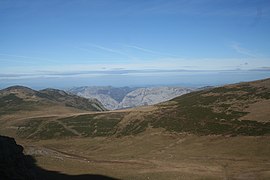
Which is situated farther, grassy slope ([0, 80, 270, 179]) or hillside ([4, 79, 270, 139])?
hillside ([4, 79, 270, 139])

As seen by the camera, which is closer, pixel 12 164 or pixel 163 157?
pixel 12 164

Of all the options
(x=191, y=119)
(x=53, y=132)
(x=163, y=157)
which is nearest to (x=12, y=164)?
(x=163, y=157)

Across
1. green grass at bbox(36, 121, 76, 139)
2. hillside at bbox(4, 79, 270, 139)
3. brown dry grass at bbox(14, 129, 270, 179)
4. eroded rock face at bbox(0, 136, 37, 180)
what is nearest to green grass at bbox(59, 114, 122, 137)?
hillside at bbox(4, 79, 270, 139)

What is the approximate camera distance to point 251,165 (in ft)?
209

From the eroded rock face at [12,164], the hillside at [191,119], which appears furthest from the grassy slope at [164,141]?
the eroded rock face at [12,164]

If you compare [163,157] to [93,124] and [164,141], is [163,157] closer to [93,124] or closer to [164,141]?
[164,141]

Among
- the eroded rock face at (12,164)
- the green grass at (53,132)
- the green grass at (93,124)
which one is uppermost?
the eroded rock face at (12,164)

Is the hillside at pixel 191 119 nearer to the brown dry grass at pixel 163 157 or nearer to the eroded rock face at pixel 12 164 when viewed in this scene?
the brown dry grass at pixel 163 157

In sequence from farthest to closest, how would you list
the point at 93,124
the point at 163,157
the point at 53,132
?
the point at 93,124, the point at 53,132, the point at 163,157

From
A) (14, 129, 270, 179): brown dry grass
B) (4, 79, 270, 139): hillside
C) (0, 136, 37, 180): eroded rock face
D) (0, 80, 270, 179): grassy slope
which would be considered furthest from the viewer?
(4, 79, 270, 139): hillside

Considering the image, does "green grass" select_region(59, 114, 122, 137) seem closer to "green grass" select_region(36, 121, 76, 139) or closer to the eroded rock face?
"green grass" select_region(36, 121, 76, 139)

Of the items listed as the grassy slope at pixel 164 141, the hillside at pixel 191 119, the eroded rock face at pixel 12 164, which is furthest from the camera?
the hillside at pixel 191 119

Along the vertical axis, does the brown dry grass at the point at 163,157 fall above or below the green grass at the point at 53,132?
above

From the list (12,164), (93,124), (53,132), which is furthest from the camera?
(93,124)
